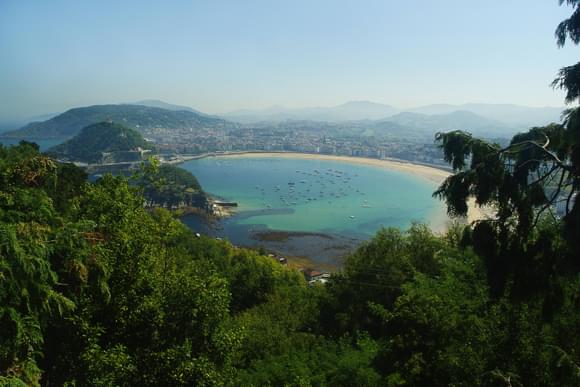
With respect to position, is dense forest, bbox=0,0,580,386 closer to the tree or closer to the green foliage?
the tree

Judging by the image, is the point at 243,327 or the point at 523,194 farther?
the point at 243,327

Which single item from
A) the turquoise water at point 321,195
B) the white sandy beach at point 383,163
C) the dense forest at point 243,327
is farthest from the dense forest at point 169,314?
the white sandy beach at point 383,163

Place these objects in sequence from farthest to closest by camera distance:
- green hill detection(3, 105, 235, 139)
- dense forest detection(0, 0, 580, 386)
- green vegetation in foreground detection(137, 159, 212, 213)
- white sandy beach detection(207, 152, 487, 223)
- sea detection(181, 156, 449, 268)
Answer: green hill detection(3, 105, 235, 139) < white sandy beach detection(207, 152, 487, 223) < green vegetation in foreground detection(137, 159, 212, 213) < sea detection(181, 156, 449, 268) < dense forest detection(0, 0, 580, 386)

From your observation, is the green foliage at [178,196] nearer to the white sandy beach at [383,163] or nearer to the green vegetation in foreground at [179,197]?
the green vegetation in foreground at [179,197]

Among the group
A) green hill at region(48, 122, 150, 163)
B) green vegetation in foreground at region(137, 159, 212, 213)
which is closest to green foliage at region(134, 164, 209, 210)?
green vegetation in foreground at region(137, 159, 212, 213)

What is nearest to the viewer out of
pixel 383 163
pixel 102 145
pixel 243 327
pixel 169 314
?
pixel 169 314

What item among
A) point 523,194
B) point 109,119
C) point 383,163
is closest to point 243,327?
point 523,194

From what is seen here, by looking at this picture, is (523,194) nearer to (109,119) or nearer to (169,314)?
(169,314)
